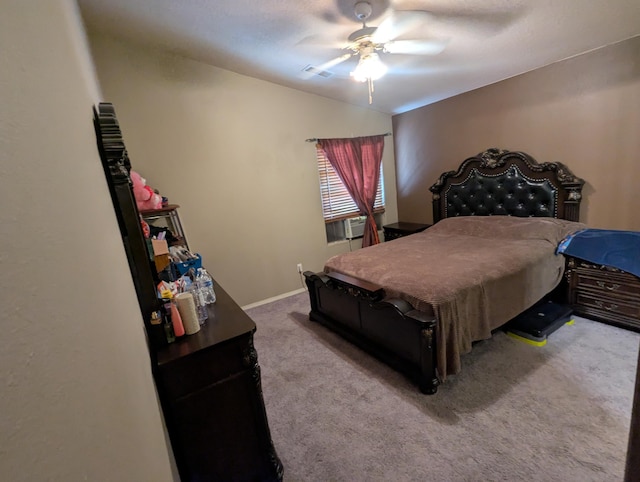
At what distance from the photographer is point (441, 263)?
252 centimetres

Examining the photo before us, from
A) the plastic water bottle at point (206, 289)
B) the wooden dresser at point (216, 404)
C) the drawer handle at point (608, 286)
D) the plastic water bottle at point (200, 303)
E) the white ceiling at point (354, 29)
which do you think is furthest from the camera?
the drawer handle at point (608, 286)

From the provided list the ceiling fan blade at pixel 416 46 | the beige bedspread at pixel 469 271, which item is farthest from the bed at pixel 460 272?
the ceiling fan blade at pixel 416 46

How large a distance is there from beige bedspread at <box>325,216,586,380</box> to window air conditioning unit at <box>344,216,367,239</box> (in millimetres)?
1111

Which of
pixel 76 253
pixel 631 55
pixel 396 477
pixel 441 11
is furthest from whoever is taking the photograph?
pixel 631 55

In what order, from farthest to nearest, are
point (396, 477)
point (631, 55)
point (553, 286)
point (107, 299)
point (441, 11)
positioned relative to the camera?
point (553, 286) → point (631, 55) → point (441, 11) → point (396, 477) → point (107, 299)

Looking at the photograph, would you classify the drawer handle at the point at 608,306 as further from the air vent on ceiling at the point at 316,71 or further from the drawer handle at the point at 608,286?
the air vent on ceiling at the point at 316,71

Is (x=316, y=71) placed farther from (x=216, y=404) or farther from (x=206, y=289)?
(x=216, y=404)

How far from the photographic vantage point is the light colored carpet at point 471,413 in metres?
1.52

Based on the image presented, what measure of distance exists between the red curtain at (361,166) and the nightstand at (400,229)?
0.16 m

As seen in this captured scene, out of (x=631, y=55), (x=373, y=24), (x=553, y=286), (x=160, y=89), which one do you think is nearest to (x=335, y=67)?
(x=373, y=24)

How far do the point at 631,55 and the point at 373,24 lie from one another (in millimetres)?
2121

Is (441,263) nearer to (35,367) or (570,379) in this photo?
(570,379)

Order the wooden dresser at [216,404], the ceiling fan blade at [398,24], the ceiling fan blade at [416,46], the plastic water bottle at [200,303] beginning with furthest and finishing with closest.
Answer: the ceiling fan blade at [416,46]
the ceiling fan blade at [398,24]
the plastic water bottle at [200,303]
the wooden dresser at [216,404]

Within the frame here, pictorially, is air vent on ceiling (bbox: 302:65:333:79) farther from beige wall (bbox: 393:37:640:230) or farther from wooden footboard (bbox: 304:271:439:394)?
wooden footboard (bbox: 304:271:439:394)
